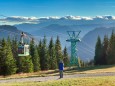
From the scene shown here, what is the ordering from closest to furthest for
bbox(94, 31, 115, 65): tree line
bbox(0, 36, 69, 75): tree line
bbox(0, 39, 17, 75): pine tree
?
bbox(0, 39, 17, 75): pine tree → bbox(0, 36, 69, 75): tree line → bbox(94, 31, 115, 65): tree line

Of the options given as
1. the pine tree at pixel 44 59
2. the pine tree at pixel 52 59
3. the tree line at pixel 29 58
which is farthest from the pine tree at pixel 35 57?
the pine tree at pixel 52 59

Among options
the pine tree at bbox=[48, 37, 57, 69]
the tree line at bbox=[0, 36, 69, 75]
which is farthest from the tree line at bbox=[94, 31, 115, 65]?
the pine tree at bbox=[48, 37, 57, 69]

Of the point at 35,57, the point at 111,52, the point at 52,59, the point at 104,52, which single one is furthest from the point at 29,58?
the point at 104,52

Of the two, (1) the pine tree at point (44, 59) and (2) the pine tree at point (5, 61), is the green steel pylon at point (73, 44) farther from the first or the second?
(2) the pine tree at point (5, 61)

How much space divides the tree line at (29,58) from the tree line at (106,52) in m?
16.4

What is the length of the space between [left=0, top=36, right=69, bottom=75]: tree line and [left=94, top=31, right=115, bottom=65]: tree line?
16402mm

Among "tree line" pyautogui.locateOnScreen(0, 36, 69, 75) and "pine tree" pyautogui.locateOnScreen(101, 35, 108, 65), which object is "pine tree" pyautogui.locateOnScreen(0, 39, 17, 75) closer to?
"tree line" pyautogui.locateOnScreen(0, 36, 69, 75)

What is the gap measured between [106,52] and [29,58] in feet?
125

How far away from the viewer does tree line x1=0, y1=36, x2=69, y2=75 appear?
314ft

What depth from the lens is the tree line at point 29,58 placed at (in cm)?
9556

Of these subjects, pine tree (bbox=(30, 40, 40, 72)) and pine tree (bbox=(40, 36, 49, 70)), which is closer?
pine tree (bbox=(30, 40, 40, 72))

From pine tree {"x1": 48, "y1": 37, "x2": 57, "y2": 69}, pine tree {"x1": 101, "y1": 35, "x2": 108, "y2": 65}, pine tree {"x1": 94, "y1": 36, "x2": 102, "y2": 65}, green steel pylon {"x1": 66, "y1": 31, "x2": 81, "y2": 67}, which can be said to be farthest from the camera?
pine tree {"x1": 94, "y1": 36, "x2": 102, "y2": 65}

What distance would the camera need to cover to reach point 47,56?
126062 millimetres

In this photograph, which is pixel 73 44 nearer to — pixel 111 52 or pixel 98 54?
pixel 111 52
